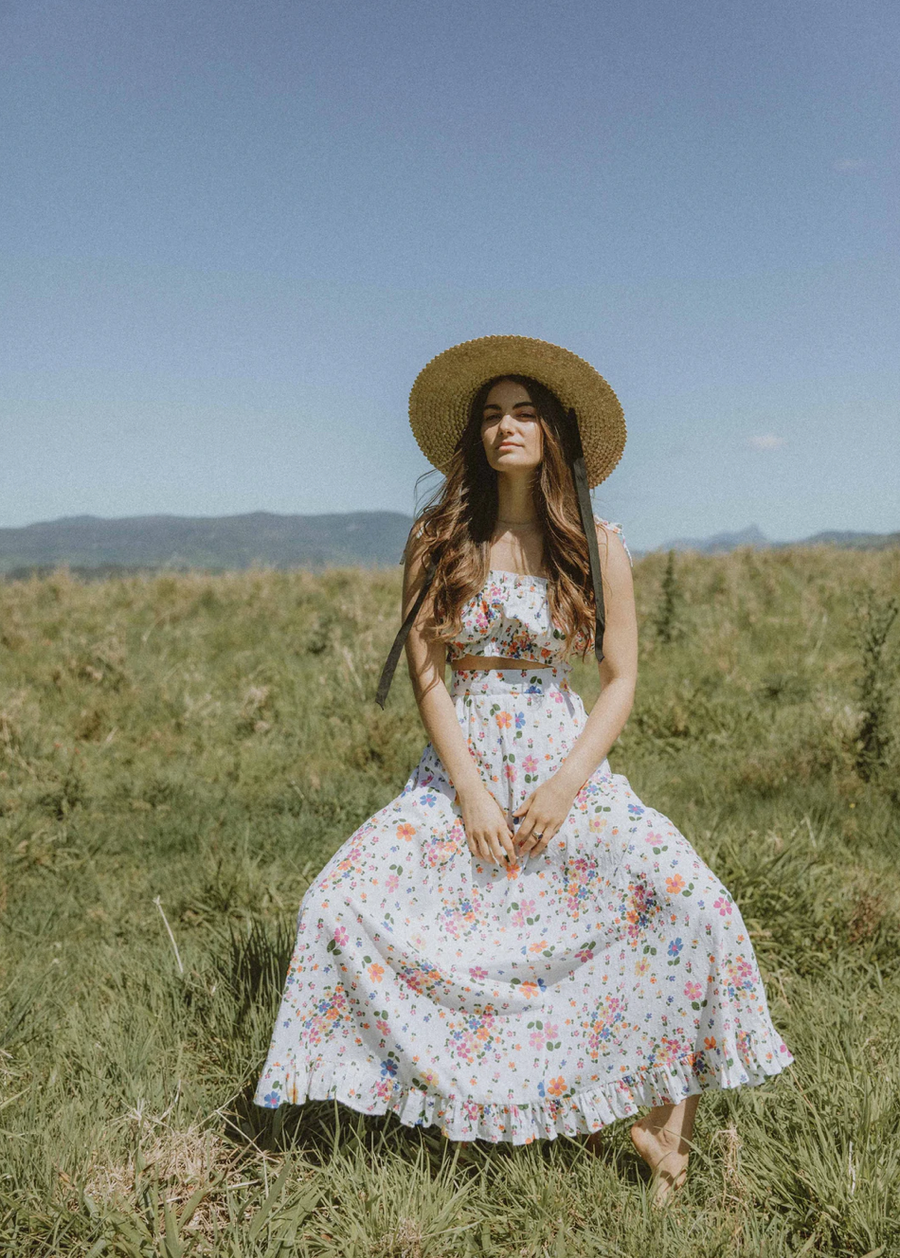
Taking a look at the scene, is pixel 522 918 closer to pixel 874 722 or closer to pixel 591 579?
pixel 591 579

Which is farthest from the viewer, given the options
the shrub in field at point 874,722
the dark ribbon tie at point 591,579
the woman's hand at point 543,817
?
the shrub in field at point 874,722

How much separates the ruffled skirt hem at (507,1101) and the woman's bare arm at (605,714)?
62 centimetres

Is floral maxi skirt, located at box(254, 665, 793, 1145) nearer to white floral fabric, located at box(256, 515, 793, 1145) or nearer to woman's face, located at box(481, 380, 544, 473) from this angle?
white floral fabric, located at box(256, 515, 793, 1145)

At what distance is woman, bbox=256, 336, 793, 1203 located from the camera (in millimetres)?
2205

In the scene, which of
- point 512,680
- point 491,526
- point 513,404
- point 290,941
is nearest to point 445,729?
point 512,680

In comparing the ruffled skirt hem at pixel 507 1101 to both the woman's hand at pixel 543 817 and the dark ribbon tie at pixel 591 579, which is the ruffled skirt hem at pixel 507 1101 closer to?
the woman's hand at pixel 543 817

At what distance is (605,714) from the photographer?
2.68 metres

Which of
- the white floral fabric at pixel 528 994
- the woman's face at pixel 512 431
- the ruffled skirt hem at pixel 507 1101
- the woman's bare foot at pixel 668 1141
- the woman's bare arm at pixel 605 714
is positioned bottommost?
the woman's bare foot at pixel 668 1141

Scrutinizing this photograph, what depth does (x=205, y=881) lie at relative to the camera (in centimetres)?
379

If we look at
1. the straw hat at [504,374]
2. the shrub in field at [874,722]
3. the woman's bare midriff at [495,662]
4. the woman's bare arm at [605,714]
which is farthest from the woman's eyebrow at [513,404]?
the shrub in field at [874,722]

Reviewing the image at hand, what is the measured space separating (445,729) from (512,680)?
28cm

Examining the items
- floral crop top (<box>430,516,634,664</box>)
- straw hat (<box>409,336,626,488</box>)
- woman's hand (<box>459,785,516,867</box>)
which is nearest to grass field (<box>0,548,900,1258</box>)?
woman's hand (<box>459,785,516,867</box>)

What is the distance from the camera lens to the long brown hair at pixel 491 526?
9.21 ft

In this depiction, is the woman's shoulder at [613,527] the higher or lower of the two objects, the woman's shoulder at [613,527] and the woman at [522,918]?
the higher
